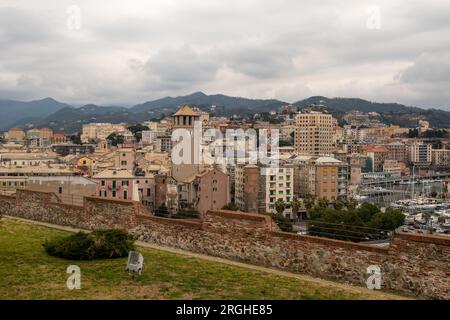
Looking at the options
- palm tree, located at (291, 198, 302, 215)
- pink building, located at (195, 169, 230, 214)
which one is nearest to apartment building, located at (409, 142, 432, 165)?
palm tree, located at (291, 198, 302, 215)

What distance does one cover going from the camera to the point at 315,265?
32.7 ft

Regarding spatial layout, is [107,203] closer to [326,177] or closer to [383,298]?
[383,298]

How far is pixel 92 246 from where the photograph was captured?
11.0m

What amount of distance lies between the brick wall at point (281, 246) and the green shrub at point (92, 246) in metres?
1.67

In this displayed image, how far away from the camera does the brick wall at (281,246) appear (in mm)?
8555

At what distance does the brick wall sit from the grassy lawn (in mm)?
598

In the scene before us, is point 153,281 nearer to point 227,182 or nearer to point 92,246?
point 92,246

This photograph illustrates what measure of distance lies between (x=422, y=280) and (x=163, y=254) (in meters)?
5.48

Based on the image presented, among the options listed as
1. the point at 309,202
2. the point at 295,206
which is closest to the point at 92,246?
the point at 295,206

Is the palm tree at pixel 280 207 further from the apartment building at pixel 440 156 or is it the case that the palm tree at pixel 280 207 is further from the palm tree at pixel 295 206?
the apartment building at pixel 440 156

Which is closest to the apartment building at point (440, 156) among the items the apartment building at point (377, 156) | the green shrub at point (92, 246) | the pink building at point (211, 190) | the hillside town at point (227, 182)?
the apartment building at point (377, 156)

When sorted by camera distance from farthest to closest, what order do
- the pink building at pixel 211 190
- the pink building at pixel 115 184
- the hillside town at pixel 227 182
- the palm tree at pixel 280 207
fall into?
the palm tree at pixel 280 207 < the pink building at pixel 211 190 < the hillside town at pixel 227 182 < the pink building at pixel 115 184
